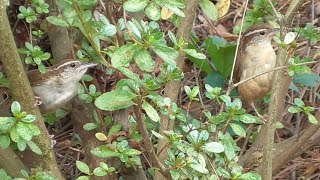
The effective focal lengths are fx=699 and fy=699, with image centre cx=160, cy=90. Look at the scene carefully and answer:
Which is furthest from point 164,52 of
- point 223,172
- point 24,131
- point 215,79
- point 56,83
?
point 215,79

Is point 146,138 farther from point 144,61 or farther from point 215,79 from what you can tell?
point 215,79

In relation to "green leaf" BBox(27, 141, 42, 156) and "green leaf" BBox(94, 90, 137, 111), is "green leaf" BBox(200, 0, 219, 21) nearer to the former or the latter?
"green leaf" BBox(94, 90, 137, 111)

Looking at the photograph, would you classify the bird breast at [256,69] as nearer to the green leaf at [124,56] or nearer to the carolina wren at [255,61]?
the carolina wren at [255,61]

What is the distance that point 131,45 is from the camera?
2.36m

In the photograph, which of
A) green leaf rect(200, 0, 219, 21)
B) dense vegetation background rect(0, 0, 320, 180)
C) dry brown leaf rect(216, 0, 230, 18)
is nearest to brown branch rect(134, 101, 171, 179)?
dense vegetation background rect(0, 0, 320, 180)

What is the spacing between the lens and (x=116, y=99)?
249 centimetres

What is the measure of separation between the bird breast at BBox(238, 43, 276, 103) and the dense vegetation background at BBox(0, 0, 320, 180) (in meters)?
0.23

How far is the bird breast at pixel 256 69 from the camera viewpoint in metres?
4.33

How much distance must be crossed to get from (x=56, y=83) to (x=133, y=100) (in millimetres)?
1465

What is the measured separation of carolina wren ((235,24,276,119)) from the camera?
4359 millimetres

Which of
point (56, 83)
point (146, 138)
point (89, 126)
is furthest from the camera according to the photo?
point (56, 83)

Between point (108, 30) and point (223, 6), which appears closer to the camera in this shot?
point (108, 30)

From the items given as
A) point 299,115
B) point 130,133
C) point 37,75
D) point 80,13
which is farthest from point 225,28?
point 80,13

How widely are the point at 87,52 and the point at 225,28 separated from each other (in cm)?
286
